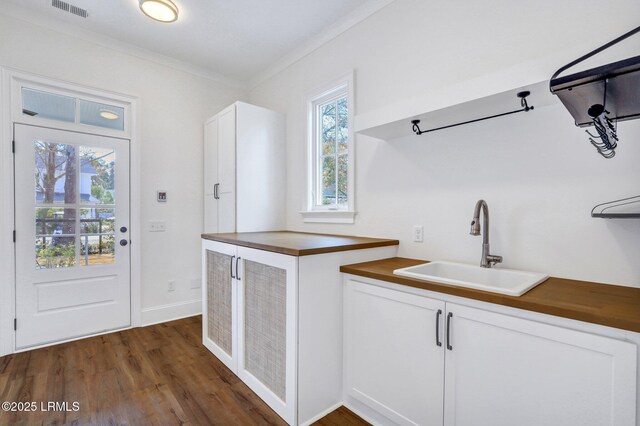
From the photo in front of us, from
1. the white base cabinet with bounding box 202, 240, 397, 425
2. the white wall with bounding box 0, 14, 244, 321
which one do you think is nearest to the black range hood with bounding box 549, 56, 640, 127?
the white base cabinet with bounding box 202, 240, 397, 425

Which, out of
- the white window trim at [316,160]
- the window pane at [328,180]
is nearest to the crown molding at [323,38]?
the white window trim at [316,160]

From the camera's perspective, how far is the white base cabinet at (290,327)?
1598mm

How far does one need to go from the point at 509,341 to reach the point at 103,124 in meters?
3.57

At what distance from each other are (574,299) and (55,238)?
3629mm

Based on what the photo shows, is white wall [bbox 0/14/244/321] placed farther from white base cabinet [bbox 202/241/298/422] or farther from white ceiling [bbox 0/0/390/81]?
white base cabinet [bbox 202/241/298/422]

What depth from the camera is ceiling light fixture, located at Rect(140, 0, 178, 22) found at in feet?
7.39

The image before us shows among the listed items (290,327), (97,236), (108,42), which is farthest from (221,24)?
(290,327)

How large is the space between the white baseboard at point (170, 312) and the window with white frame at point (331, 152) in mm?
1713

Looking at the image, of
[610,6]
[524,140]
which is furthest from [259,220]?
[610,6]

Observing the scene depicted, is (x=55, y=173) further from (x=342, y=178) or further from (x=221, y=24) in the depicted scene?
(x=342, y=178)

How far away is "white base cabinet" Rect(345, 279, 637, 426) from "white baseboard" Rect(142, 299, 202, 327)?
7.56ft

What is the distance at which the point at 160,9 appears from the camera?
2.31m

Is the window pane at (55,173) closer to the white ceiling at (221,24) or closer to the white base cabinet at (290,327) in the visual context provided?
the white ceiling at (221,24)

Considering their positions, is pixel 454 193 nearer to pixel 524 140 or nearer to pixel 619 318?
pixel 524 140
